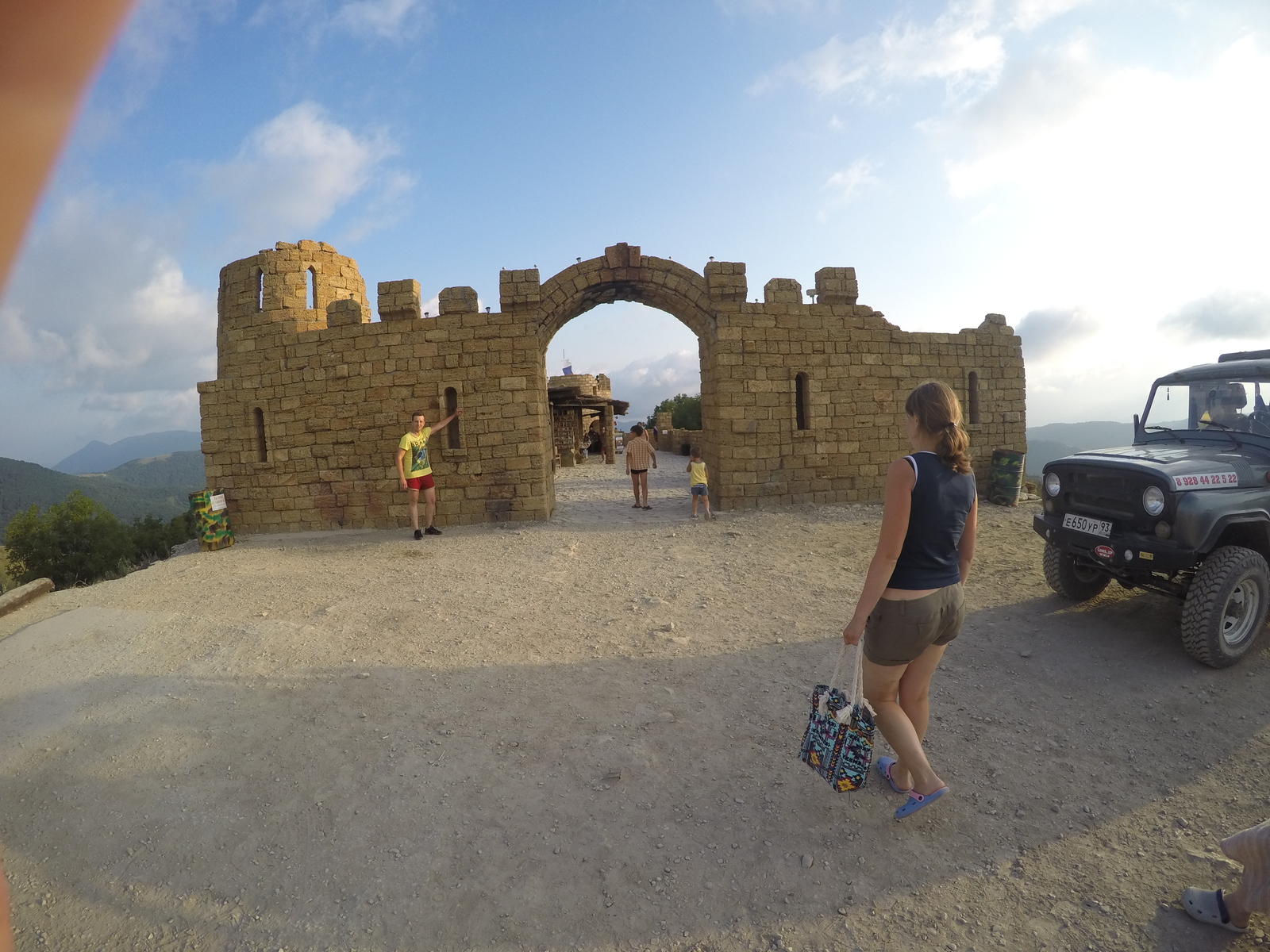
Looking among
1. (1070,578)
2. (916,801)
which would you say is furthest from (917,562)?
(1070,578)

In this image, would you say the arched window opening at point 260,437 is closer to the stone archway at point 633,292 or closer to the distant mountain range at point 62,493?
the stone archway at point 633,292

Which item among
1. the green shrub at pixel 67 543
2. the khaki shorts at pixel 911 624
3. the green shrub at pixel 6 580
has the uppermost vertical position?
the khaki shorts at pixel 911 624

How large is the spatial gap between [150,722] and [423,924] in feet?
8.34

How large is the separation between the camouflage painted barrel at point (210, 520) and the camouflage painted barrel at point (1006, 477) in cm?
1310

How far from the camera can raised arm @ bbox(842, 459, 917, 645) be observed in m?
2.65

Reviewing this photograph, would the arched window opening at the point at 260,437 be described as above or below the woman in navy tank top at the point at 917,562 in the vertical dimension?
above

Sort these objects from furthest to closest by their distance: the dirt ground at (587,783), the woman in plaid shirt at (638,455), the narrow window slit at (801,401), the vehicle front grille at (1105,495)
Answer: the woman in plaid shirt at (638,455)
the narrow window slit at (801,401)
the vehicle front grille at (1105,495)
the dirt ground at (587,783)

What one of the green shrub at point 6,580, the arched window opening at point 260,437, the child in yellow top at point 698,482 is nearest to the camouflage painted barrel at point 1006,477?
the child in yellow top at point 698,482

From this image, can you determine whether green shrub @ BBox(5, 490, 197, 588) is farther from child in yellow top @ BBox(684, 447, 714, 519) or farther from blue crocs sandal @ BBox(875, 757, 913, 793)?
blue crocs sandal @ BBox(875, 757, 913, 793)

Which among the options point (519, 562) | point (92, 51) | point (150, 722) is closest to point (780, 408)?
point (519, 562)

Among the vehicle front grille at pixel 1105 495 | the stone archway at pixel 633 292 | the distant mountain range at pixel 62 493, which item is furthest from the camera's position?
the distant mountain range at pixel 62 493

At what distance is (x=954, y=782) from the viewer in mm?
3367

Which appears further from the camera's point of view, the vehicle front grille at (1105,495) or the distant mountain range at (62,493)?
the distant mountain range at (62,493)

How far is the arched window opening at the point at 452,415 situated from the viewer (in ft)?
33.6
